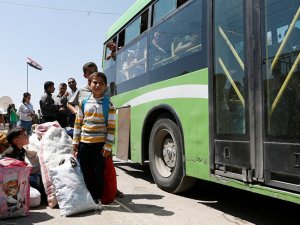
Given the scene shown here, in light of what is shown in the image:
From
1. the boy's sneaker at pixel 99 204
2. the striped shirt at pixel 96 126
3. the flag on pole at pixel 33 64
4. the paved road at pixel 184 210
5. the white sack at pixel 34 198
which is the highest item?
the flag on pole at pixel 33 64

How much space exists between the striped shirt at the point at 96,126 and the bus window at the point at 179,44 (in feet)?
3.90

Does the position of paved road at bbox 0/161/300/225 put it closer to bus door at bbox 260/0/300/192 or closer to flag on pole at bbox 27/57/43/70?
bus door at bbox 260/0/300/192

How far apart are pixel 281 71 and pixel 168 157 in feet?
8.12

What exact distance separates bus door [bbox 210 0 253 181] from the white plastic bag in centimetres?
145

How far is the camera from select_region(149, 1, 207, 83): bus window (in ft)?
14.8

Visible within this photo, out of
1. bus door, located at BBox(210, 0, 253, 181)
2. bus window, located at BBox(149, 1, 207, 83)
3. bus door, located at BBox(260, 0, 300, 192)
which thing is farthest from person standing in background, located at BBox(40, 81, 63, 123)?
bus door, located at BBox(260, 0, 300, 192)

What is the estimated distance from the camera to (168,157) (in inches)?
209

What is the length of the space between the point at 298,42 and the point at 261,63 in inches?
16.8

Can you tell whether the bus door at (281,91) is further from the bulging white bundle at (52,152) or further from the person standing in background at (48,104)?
the person standing in background at (48,104)

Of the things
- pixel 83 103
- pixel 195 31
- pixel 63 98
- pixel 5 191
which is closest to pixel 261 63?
pixel 195 31

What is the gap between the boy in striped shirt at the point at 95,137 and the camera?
4352 mm

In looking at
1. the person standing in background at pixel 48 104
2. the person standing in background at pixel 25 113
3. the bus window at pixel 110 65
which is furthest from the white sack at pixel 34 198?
the person standing in background at pixel 25 113

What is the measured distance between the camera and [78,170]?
432 cm

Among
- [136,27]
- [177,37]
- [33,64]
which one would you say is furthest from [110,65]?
[33,64]
